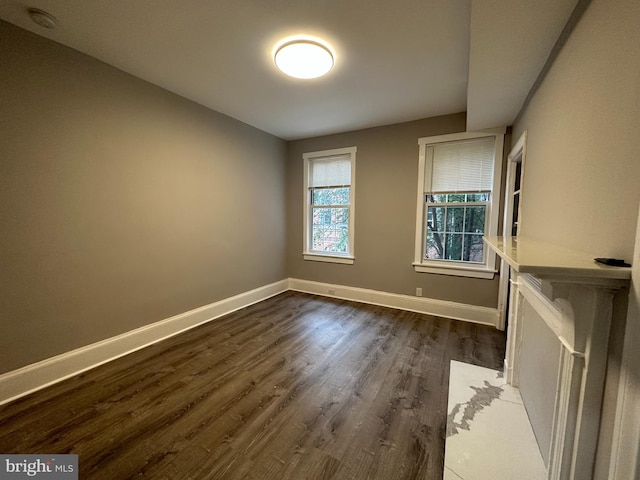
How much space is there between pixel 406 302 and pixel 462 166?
78.1 inches

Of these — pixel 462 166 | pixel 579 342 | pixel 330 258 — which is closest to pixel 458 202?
pixel 462 166

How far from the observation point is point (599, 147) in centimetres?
95

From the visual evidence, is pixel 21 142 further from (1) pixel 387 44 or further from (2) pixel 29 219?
(1) pixel 387 44

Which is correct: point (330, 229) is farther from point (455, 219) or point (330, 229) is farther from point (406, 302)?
point (455, 219)

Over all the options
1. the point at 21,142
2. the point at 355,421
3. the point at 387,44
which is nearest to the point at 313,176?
the point at 387,44

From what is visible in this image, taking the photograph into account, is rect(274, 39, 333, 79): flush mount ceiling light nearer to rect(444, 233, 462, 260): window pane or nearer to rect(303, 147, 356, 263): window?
rect(303, 147, 356, 263): window

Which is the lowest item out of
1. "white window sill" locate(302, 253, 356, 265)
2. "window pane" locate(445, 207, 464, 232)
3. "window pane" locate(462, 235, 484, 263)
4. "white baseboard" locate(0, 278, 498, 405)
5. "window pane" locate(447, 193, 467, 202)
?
"white baseboard" locate(0, 278, 498, 405)

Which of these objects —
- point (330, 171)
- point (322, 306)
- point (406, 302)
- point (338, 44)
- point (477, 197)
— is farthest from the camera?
point (330, 171)

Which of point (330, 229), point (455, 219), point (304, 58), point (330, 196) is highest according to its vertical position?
point (304, 58)

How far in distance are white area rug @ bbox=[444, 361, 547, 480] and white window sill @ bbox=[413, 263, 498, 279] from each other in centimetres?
143

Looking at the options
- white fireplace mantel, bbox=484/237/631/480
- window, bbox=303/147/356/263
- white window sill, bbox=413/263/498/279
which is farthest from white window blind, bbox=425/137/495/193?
white fireplace mantel, bbox=484/237/631/480

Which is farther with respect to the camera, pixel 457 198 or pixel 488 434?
pixel 457 198

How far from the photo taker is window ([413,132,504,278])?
3.10m

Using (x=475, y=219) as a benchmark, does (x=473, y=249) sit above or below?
below
